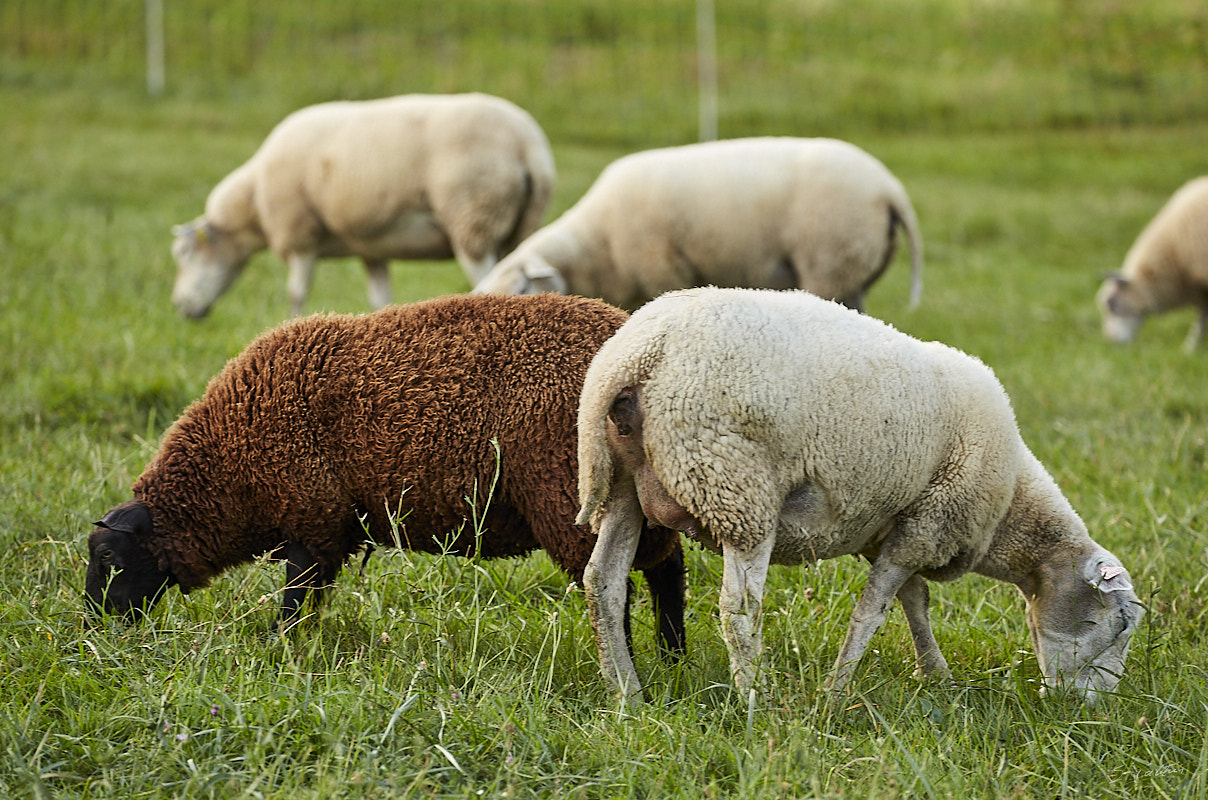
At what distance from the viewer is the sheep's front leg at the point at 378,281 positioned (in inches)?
304

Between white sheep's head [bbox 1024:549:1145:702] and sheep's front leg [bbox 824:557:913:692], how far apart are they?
470 millimetres

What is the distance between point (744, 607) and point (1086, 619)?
1077 millimetres

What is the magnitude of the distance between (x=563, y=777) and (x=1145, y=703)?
61.4 inches

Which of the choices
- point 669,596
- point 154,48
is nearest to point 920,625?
point 669,596

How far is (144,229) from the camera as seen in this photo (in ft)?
31.2

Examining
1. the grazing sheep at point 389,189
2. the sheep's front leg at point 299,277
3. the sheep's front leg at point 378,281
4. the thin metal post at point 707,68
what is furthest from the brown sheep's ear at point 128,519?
the thin metal post at point 707,68

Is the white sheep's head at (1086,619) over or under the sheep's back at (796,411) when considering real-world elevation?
under

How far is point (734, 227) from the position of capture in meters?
6.61

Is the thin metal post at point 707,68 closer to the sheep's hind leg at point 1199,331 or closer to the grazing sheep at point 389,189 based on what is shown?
the sheep's hind leg at point 1199,331

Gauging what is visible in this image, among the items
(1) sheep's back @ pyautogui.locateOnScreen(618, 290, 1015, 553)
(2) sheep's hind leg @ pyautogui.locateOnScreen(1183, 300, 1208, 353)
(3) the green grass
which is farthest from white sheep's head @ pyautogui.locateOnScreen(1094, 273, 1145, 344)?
(1) sheep's back @ pyautogui.locateOnScreen(618, 290, 1015, 553)

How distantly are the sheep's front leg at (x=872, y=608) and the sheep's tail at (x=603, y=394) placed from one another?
2.43ft

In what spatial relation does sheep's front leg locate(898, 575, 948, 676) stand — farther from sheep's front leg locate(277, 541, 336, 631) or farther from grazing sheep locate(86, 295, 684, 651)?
sheep's front leg locate(277, 541, 336, 631)

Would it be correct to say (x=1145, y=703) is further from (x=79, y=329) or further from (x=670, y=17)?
(x=670, y=17)

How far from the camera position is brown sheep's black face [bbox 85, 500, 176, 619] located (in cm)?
308
